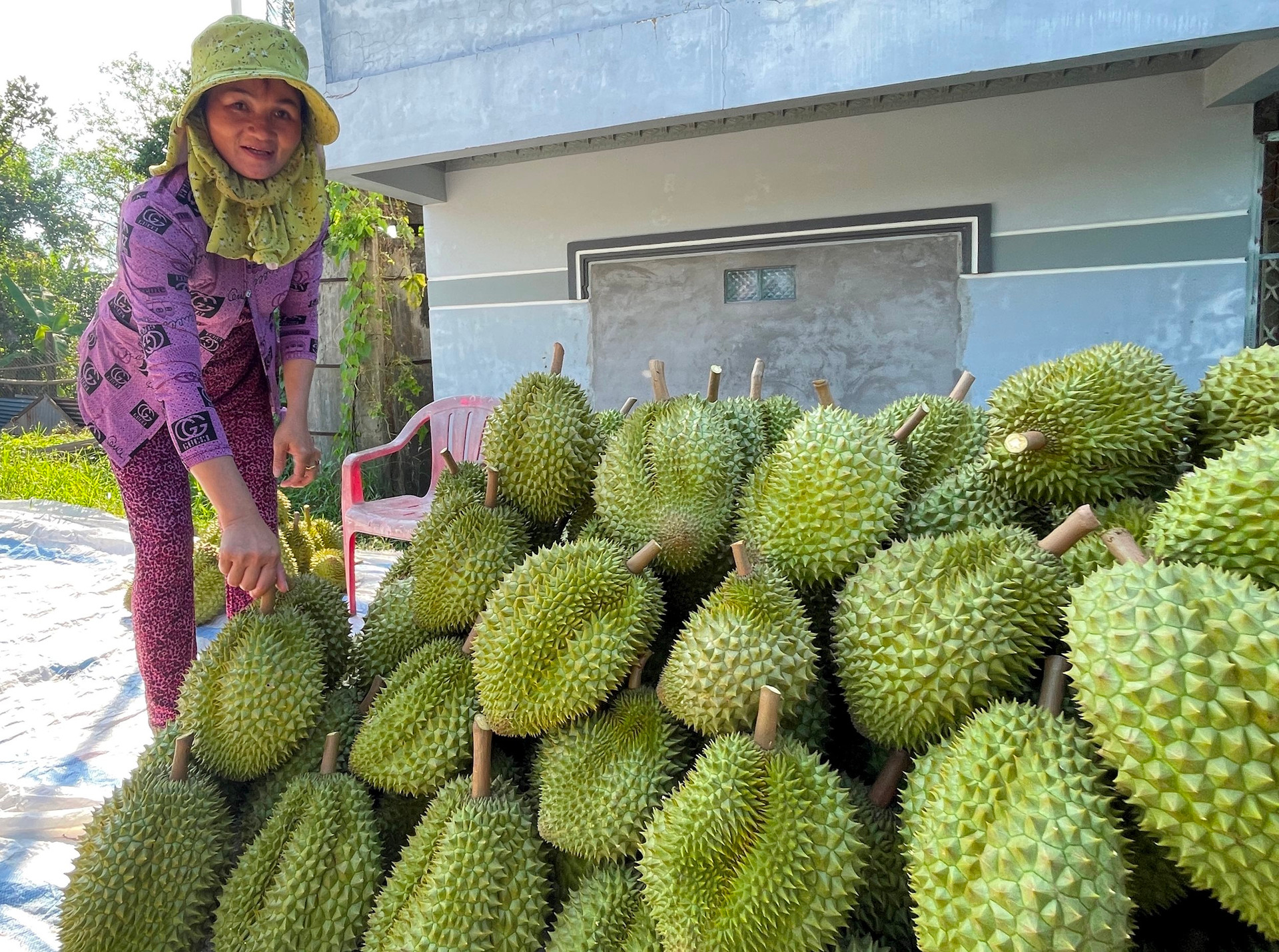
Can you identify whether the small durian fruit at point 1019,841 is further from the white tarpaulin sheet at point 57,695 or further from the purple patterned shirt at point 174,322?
the white tarpaulin sheet at point 57,695

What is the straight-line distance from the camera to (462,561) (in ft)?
4.33

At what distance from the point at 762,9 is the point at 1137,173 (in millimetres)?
1899

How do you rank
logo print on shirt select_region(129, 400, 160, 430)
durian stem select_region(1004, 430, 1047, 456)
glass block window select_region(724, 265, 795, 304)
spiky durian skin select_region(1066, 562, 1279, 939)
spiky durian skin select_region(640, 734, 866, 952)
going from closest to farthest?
spiky durian skin select_region(1066, 562, 1279, 939) → spiky durian skin select_region(640, 734, 866, 952) → durian stem select_region(1004, 430, 1047, 456) → logo print on shirt select_region(129, 400, 160, 430) → glass block window select_region(724, 265, 795, 304)

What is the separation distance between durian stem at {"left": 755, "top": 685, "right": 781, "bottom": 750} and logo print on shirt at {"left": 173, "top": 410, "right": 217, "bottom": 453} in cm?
116

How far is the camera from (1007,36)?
2947 mm

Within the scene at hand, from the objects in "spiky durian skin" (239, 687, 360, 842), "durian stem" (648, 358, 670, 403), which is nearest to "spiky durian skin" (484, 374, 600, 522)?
"durian stem" (648, 358, 670, 403)

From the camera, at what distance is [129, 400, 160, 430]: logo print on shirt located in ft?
5.70

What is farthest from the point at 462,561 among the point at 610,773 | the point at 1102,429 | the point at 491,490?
the point at 1102,429

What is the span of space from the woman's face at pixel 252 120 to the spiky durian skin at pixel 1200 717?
1.70 metres

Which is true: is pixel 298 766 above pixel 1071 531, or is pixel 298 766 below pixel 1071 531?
Result: below

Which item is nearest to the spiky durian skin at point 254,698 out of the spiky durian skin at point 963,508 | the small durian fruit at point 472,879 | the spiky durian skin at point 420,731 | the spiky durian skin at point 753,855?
the spiky durian skin at point 420,731

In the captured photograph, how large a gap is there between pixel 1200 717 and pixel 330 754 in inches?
45.2

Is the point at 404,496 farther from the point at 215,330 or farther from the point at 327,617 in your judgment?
the point at 327,617

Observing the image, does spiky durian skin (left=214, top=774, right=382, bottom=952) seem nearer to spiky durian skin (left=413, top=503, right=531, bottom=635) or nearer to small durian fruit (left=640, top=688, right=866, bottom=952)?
spiky durian skin (left=413, top=503, right=531, bottom=635)
